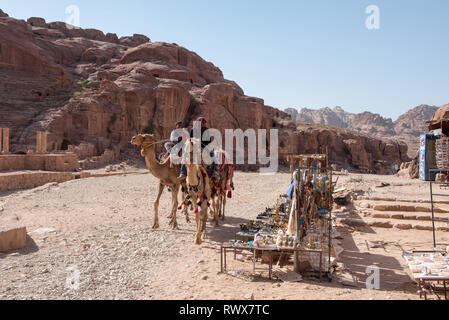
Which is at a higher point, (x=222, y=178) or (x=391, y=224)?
(x=222, y=178)

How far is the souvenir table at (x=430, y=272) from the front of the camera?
4.37 meters

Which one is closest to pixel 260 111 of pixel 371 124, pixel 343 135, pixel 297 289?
pixel 343 135

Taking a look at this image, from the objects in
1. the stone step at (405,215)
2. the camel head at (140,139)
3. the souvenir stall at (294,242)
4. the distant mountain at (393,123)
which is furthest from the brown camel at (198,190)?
the distant mountain at (393,123)

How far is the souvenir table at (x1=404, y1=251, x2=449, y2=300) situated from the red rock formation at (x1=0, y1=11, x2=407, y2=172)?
25117 mm

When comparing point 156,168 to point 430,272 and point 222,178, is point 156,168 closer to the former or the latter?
point 222,178

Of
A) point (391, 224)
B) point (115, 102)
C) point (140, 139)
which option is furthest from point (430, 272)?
point (115, 102)

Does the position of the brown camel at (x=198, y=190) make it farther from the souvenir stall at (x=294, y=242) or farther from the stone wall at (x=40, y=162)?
the stone wall at (x=40, y=162)

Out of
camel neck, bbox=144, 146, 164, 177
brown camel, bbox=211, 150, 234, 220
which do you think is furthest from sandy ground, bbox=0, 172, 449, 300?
camel neck, bbox=144, 146, 164, 177

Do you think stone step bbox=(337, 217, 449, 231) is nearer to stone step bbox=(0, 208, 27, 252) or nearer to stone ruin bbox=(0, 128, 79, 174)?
stone step bbox=(0, 208, 27, 252)

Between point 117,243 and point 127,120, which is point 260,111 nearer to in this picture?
point 127,120

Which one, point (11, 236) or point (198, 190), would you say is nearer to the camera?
point (11, 236)

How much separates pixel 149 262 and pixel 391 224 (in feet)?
23.9

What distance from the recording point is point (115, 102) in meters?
32.4

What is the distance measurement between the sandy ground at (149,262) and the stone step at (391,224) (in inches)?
12.6
